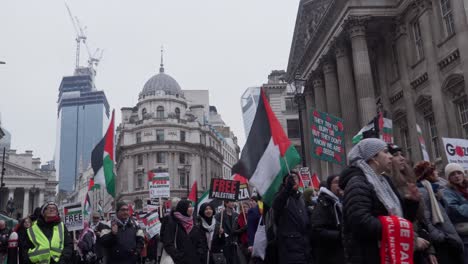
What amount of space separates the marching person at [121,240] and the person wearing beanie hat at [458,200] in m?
5.30

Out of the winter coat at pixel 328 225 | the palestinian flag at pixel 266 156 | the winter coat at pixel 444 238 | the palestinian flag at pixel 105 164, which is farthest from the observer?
the palestinian flag at pixel 105 164

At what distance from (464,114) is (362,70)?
18.1 feet

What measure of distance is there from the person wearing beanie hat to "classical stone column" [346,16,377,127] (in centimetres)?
1610

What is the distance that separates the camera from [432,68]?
1941cm

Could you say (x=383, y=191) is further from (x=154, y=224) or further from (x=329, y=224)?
(x=154, y=224)

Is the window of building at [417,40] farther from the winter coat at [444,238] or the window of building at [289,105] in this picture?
the window of building at [289,105]

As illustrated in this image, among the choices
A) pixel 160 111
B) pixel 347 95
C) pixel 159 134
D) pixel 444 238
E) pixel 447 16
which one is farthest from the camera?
pixel 160 111

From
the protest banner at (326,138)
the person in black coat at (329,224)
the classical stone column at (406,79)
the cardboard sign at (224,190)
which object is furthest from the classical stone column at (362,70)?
the person in black coat at (329,224)

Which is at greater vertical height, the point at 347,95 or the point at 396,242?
the point at 347,95

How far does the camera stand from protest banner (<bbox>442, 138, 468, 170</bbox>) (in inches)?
368

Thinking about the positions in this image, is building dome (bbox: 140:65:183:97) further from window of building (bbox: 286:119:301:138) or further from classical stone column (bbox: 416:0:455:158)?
→ classical stone column (bbox: 416:0:455:158)

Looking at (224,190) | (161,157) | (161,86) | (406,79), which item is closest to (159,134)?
(161,157)

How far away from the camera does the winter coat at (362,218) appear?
11.1ft

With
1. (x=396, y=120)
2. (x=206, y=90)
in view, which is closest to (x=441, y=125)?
(x=396, y=120)
